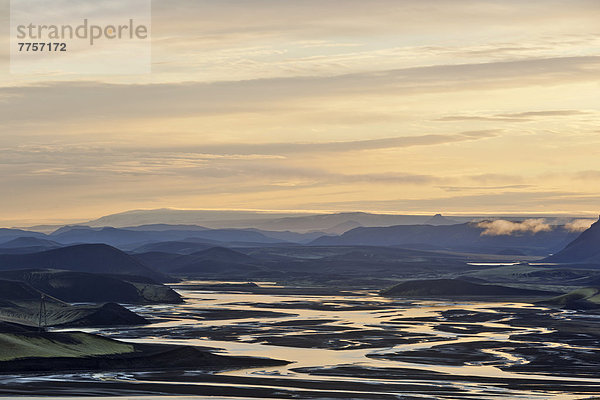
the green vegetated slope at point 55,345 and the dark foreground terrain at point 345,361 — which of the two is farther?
the green vegetated slope at point 55,345

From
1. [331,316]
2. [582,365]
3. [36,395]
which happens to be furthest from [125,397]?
[331,316]

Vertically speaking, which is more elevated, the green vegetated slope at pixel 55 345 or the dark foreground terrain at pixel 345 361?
the green vegetated slope at pixel 55 345

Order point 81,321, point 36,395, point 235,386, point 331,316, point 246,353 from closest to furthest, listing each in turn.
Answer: point 36,395, point 235,386, point 246,353, point 81,321, point 331,316

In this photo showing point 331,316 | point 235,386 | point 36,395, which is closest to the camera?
point 36,395

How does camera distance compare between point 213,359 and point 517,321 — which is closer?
point 213,359

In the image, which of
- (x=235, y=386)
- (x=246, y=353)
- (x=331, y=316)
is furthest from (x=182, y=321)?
(x=235, y=386)

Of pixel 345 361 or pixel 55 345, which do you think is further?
pixel 345 361

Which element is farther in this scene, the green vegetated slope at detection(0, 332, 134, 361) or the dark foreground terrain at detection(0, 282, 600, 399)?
the green vegetated slope at detection(0, 332, 134, 361)

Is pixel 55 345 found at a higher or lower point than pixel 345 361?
higher

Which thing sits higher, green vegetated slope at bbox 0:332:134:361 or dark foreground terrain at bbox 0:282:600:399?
green vegetated slope at bbox 0:332:134:361

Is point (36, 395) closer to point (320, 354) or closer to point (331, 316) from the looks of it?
point (320, 354)
